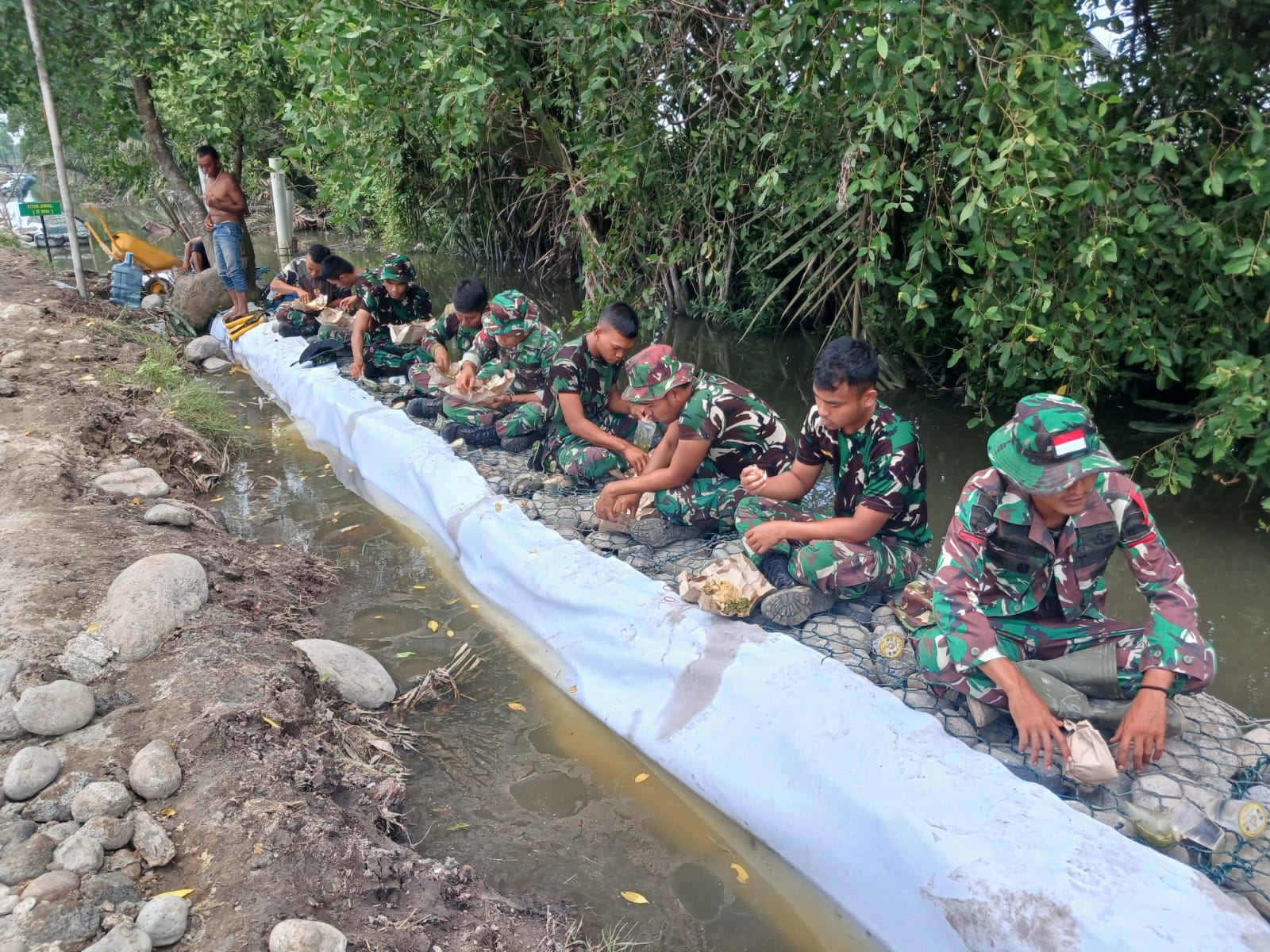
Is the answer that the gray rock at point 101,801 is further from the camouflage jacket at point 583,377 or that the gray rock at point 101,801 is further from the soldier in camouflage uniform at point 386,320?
the soldier in camouflage uniform at point 386,320

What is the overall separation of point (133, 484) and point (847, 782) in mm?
4226

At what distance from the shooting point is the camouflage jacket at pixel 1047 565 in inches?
93.0

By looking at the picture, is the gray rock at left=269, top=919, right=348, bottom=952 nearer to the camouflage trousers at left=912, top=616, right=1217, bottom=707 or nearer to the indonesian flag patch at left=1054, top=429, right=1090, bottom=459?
the camouflage trousers at left=912, top=616, right=1217, bottom=707

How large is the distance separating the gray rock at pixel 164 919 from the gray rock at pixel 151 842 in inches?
7.4

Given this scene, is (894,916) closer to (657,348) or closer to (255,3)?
(657,348)

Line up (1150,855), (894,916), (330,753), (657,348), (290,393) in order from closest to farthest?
1. (1150,855)
2. (894,916)
3. (330,753)
4. (657,348)
5. (290,393)

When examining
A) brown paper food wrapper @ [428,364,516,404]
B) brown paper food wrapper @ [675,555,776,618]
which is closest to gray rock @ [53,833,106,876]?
brown paper food wrapper @ [675,555,776,618]

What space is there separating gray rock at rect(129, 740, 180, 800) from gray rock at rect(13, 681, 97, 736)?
335 mm

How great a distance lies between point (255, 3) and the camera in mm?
7219

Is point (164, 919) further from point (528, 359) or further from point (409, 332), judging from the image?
point (409, 332)

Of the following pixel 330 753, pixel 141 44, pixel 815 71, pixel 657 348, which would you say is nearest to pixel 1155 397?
pixel 815 71

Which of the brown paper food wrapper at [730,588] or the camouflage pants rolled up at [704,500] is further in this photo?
the camouflage pants rolled up at [704,500]

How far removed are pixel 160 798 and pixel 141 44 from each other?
28.5ft

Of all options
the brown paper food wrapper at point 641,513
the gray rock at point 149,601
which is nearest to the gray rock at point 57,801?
the gray rock at point 149,601
